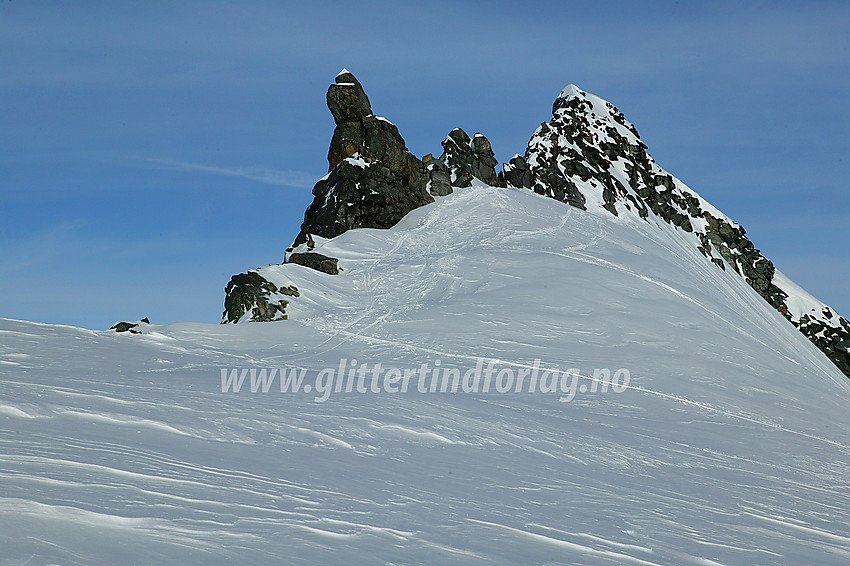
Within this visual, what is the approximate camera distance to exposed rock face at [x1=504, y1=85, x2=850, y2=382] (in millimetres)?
42750

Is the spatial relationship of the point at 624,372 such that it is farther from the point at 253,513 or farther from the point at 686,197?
the point at 686,197

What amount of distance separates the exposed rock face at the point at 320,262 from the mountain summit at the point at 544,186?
0.04 meters

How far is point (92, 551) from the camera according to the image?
3439mm

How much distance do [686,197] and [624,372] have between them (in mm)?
43316

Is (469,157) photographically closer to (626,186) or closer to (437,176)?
(437,176)

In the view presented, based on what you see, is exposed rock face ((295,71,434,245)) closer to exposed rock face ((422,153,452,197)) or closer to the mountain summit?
the mountain summit

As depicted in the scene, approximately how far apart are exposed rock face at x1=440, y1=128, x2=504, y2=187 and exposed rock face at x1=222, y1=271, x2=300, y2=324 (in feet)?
68.0

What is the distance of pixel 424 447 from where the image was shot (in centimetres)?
737

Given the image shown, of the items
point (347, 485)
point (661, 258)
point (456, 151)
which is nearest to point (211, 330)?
point (347, 485)

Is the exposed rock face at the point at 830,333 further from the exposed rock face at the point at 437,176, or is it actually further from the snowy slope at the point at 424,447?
the snowy slope at the point at 424,447

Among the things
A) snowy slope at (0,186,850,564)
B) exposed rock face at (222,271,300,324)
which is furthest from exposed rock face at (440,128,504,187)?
snowy slope at (0,186,850,564)

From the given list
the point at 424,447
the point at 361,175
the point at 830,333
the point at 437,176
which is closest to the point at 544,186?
the point at 437,176

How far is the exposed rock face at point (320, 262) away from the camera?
72.7ft

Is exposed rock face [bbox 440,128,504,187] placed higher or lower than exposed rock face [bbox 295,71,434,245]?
higher
